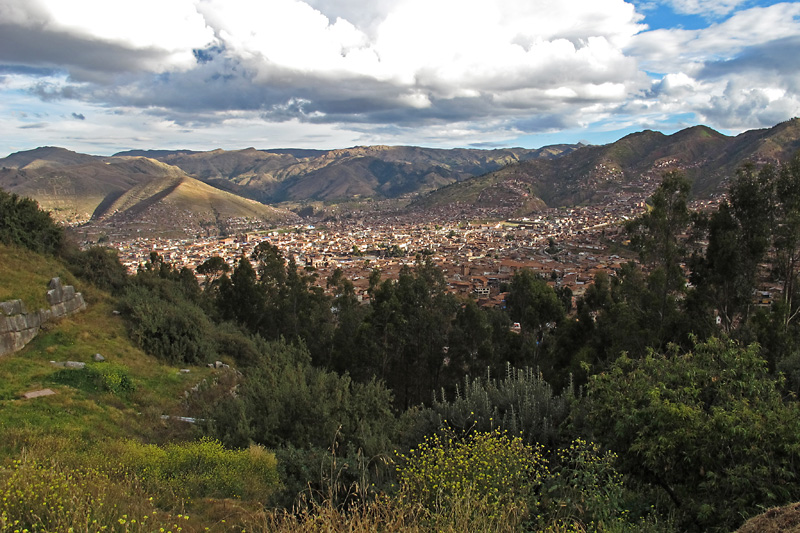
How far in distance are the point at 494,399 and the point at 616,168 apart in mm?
146894

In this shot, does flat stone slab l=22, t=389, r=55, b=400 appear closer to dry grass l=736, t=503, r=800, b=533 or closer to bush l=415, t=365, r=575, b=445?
bush l=415, t=365, r=575, b=445

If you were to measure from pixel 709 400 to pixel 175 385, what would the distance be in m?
10.3

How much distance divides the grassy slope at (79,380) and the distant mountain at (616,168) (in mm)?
112558

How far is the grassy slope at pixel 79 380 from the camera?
7.38 metres

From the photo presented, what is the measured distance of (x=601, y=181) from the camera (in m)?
132

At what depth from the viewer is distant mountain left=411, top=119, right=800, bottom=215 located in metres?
107

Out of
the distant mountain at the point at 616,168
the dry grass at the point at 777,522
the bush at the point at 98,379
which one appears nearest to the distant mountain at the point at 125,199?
the distant mountain at the point at 616,168

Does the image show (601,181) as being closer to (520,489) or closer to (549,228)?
(549,228)

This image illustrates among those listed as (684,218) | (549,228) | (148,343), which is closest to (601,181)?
(549,228)

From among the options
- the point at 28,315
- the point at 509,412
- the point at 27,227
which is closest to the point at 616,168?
the point at 27,227

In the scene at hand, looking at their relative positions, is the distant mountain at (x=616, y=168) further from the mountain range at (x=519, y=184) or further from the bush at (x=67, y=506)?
the bush at (x=67, y=506)

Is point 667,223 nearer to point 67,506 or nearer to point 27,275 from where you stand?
point 67,506

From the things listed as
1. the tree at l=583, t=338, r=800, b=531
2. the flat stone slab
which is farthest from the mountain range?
the flat stone slab

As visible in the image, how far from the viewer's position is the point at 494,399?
6344 millimetres
